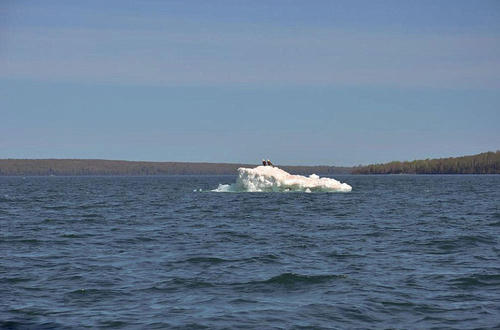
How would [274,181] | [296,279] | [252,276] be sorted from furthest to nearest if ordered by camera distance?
[274,181] < [252,276] < [296,279]

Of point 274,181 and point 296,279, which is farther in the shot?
point 274,181

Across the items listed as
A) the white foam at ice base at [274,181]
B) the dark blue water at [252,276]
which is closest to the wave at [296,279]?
the dark blue water at [252,276]

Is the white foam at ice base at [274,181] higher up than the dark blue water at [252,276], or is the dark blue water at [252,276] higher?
the white foam at ice base at [274,181]

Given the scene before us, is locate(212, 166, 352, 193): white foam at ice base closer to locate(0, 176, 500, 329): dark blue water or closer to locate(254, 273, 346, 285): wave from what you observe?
locate(0, 176, 500, 329): dark blue water

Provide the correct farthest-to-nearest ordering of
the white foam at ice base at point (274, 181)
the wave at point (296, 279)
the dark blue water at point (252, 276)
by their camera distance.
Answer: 1. the white foam at ice base at point (274, 181)
2. the wave at point (296, 279)
3. the dark blue water at point (252, 276)

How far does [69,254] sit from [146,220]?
→ 494 inches

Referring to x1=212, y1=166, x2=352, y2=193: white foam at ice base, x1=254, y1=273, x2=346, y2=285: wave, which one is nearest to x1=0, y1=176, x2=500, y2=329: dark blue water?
x1=254, y1=273, x2=346, y2=285: wave

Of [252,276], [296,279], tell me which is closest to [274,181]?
[252,276]

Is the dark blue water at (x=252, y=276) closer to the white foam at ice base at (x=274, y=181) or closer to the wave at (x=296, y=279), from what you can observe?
the wave at (x=296, y=279)

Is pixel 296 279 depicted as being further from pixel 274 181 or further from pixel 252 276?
pixel 274 181

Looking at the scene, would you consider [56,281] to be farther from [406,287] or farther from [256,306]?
[406,287]

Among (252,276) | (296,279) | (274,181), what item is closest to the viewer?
(296,279)

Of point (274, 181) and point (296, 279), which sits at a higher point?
point (274, 181)

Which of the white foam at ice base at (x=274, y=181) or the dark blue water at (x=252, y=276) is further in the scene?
the white foam at ice base at (x=274, y=181)
